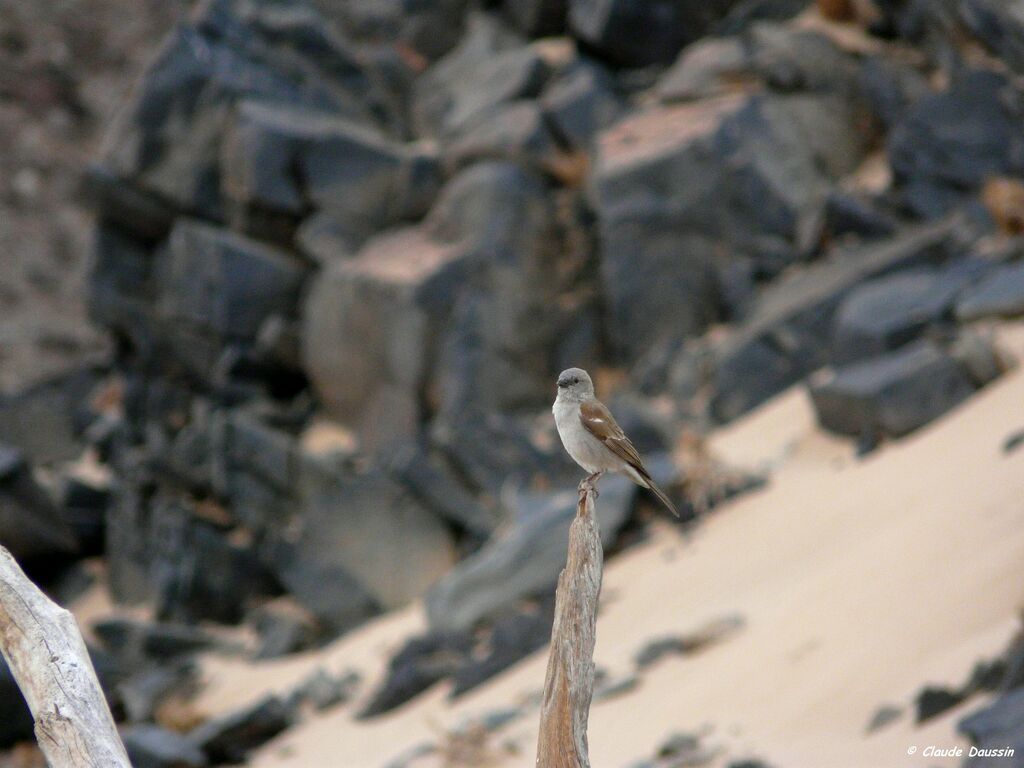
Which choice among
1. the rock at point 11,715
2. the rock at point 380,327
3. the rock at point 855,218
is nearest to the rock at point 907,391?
the rock at point 855,218

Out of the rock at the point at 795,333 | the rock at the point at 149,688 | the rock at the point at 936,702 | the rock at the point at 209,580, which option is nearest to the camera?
the rock at the point at 936,702

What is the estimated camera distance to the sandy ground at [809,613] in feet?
24.1

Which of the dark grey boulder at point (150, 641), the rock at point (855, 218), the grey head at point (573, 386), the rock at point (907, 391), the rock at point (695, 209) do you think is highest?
the rock at point (695, 209)

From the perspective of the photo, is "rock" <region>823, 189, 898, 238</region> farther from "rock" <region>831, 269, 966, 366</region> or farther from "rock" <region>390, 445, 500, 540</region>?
"rock" <region>390, 445, 500, 540</region>

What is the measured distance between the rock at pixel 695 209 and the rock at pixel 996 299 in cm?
435

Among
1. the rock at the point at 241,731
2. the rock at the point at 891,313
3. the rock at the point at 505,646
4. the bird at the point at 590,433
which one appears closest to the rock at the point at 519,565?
the rock at the point at 505,646

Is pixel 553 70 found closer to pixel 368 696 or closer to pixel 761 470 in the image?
pixel 761 470

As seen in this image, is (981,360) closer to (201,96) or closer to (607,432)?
(607,432)

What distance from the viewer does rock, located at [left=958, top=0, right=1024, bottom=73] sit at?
405 inches

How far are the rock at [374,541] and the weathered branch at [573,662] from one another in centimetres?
1106

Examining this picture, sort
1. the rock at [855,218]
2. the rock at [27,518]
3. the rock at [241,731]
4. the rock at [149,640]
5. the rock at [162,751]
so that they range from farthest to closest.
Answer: the rock at [27,518] < the rock at [149,640] < the rock at [855,218] < the rock at [241,731] < the rock at [162,751]

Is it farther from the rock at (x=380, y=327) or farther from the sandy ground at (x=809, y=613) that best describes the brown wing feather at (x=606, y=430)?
the rock at (x=380, y=327)

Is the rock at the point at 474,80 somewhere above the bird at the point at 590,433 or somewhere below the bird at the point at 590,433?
above

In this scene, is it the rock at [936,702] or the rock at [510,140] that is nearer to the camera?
the rock at [936,702]
